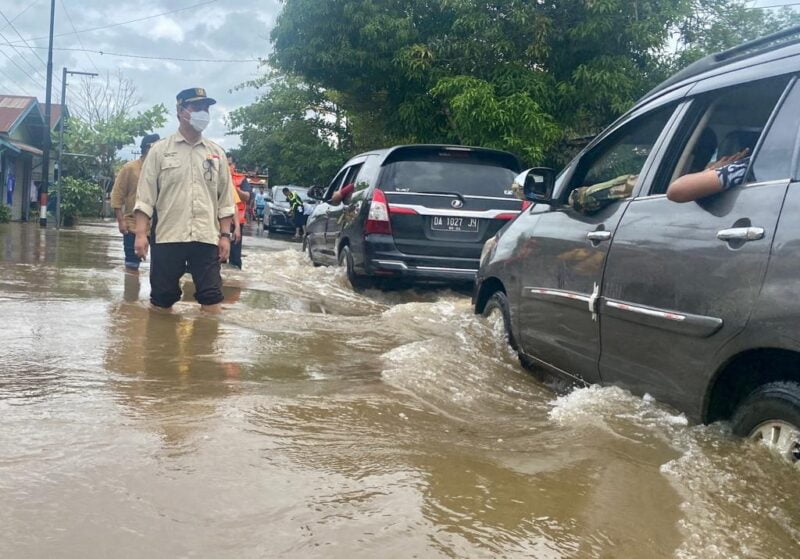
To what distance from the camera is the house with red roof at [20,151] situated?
25.7 meters

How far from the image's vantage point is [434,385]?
4246mm

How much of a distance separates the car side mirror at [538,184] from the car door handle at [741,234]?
1.72 metres

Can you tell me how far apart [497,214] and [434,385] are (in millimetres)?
3562

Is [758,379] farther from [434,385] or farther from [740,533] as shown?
[434,385]

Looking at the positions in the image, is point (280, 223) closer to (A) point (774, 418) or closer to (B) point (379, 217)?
(B) point (379, 217)

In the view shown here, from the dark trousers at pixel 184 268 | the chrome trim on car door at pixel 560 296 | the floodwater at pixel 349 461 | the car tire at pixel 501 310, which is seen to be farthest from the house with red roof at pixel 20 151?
the chrome trim on car door at pixel 560 296

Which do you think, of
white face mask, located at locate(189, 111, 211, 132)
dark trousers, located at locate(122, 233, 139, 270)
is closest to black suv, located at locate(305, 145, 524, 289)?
white face mask, located at locate(189, 111, 211, 132)

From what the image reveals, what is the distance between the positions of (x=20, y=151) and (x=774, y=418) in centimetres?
2691

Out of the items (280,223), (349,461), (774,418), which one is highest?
(280,223)

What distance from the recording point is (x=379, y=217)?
7.54 m

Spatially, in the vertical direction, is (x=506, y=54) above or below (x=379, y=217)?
above

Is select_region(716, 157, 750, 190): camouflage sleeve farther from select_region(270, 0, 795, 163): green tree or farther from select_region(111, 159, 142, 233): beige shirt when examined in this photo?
select_region(270, 0, 795, 163): green tree

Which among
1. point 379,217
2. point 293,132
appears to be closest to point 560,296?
point 379,217

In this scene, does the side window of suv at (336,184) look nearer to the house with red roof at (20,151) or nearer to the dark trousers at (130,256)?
the dark trousers at (130,256)
